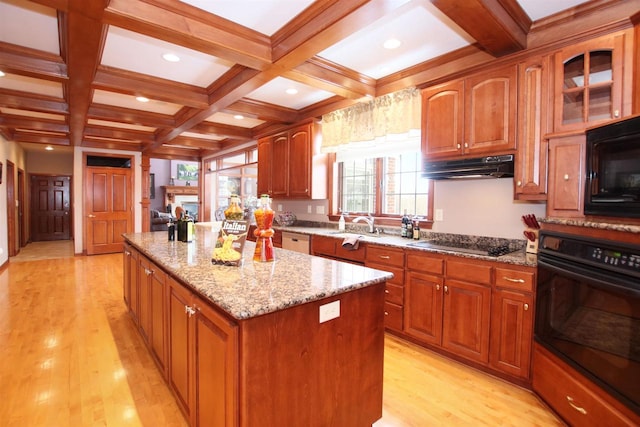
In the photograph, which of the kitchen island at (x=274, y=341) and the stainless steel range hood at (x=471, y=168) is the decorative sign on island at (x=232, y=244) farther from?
the stainless steel range hood at (x=471, y=168)

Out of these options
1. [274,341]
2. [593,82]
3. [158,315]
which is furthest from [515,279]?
[158,315]

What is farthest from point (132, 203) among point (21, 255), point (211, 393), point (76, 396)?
point (211, 393)

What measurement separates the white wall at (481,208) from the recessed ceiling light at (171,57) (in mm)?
2713

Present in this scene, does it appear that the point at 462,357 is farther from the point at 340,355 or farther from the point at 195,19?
the point at 195,19

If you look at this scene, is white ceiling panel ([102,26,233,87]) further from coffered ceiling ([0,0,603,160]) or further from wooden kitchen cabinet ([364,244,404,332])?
wooden kitchen cabinet ([364,244,404,332])

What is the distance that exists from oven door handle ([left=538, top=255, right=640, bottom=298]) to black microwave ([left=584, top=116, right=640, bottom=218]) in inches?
12.3

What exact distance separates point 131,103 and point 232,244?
3669mm

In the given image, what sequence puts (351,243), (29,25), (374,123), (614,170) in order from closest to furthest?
1. (614,170)
2. (29,25)
3. (351,243)
4. (374,123)

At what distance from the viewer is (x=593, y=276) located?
162 cm

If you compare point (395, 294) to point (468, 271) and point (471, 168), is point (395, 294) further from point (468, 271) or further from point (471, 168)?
point (471, 168)

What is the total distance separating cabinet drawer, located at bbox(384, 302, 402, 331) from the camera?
9.50 ft

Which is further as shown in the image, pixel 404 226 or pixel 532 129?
pixel 404 226

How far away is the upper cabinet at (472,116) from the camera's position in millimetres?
2389

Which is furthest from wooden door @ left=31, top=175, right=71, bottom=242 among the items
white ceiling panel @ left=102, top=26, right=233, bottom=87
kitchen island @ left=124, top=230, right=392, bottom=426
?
kitchen island @ left=124, top=230, right=392, bottom=426
